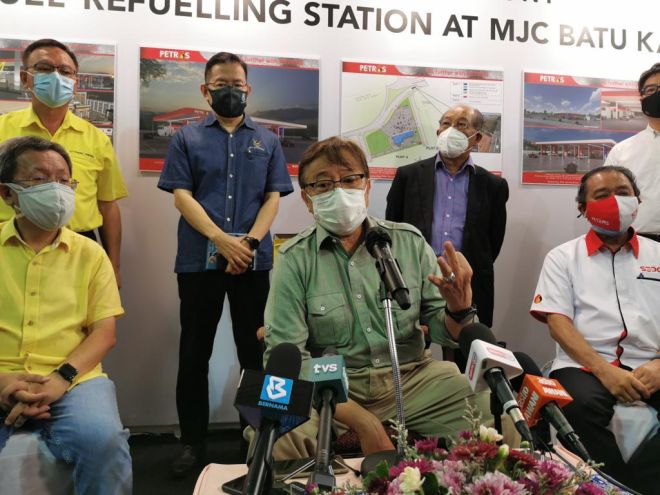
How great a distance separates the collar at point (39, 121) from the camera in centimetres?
296

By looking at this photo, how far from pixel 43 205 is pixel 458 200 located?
7.44 ft

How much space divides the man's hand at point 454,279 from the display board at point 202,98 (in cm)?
216

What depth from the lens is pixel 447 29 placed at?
3.87 m

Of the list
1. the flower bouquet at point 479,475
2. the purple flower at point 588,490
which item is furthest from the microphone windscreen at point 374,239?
the purple flower at point 588,490

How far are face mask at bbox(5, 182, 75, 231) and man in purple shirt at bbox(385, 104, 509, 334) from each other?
1928 millimetres

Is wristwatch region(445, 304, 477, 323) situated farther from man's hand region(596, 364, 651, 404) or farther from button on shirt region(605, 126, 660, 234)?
button on shirt region(605, 126, 660, 234)

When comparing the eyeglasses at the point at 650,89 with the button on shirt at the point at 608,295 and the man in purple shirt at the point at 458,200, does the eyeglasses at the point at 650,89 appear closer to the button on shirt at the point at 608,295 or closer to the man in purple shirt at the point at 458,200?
the man in purple shirt at the point at 458,200

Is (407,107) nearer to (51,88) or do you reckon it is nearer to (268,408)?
(51,88)

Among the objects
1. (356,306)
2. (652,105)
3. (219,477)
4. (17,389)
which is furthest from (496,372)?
(652,105)

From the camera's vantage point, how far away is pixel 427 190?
3.45 m

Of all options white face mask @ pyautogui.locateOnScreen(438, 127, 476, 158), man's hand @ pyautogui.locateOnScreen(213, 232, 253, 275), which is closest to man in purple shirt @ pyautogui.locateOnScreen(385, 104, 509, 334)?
white face mask @ pyautogui.locateOnScreen(438, 127, 476, 158)

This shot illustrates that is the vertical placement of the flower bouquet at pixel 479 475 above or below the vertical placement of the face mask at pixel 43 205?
below

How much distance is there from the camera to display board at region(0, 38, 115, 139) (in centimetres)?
336

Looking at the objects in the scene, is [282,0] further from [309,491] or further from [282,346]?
[309,491]
